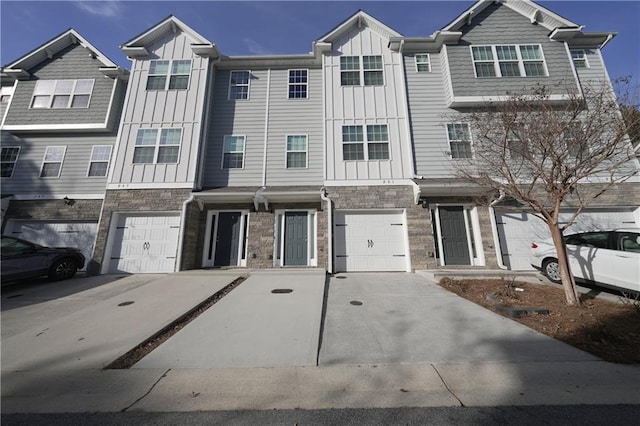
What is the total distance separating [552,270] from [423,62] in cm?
923

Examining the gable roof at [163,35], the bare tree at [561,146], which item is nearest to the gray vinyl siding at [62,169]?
the gable roof at [163,35]

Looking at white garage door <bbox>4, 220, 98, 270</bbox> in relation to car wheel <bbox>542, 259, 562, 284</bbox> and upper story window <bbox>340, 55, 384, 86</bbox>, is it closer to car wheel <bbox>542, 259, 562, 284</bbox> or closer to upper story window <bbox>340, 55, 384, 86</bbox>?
upper story window <bbox>340, 55, 384, 86</bbox>

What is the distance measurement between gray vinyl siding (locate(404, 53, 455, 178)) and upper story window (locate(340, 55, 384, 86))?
121 centimetres

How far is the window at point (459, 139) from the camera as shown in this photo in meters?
8.99

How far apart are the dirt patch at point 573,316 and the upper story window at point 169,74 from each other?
12.7 metres

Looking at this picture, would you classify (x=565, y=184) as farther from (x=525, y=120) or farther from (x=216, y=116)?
(x=216, y=116)

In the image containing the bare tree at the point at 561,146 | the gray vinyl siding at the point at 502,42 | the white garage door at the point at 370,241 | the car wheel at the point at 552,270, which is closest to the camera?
the bare tree at the point at 561,146

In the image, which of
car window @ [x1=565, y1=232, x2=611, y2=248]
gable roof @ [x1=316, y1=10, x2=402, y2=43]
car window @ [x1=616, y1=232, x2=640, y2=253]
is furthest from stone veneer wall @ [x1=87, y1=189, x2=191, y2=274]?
car window @ [x1=616, y1=232, x2=640, y2=253]

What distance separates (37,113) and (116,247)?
323 inches

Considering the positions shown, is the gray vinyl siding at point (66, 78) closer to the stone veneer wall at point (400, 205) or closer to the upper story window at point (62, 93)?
the upper story window at point (62, 93)

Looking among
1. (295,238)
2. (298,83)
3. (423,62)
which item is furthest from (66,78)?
(423,62)

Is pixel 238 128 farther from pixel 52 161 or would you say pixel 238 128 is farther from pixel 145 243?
pixel 52 161

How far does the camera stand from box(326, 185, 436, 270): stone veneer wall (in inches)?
322

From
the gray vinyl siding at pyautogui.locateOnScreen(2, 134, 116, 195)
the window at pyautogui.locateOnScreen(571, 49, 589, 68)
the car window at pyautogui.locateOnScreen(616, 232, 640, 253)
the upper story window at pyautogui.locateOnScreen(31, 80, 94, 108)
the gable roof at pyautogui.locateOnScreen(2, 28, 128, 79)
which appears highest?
the gable roof at pyautogui.locateOnScreen(2, 28, 128, 79)
